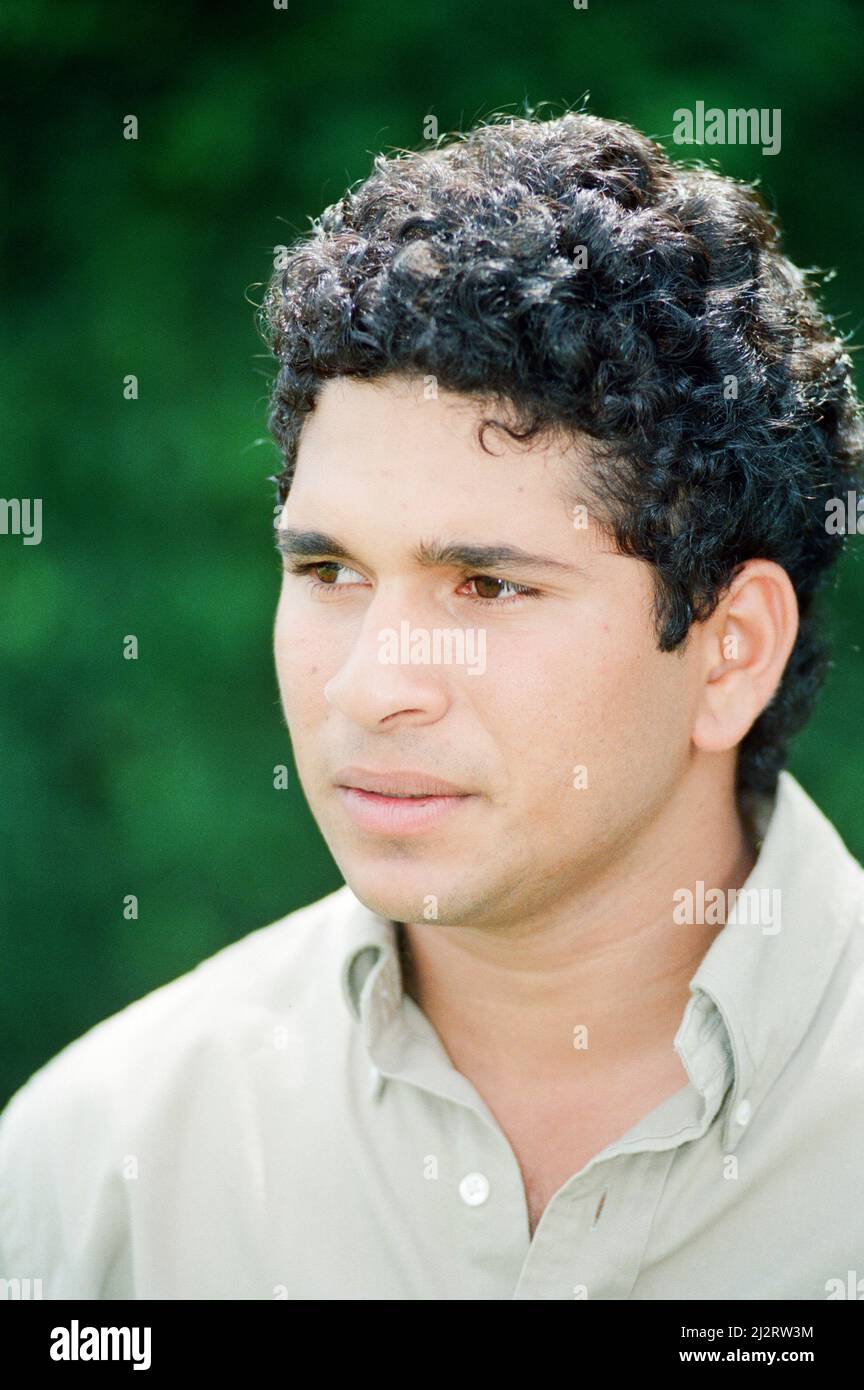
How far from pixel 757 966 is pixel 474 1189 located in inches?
22.4

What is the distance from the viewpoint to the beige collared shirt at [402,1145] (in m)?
2.24

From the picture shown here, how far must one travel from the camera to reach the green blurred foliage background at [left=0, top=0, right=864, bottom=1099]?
11.5 feet


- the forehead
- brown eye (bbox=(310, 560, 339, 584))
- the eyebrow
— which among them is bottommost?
the eyebrow

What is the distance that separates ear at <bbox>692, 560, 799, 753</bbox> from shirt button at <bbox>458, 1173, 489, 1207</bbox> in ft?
2.58

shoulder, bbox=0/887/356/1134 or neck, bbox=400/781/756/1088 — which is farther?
shoulder, bbox=0/887/356/1134

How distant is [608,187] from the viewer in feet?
7.79

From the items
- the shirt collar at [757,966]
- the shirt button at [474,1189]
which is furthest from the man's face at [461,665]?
the shirt button at [474,1189]

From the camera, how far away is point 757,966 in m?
2.33

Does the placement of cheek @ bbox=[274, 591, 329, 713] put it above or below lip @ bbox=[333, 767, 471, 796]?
above

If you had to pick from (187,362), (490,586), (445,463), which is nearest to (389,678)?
(490,586)

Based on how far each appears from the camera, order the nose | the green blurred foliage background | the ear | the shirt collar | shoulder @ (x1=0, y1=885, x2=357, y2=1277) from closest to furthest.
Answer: the nose < the shirt collar < the ear < shoulder @ (x1=0, y1=885, x2=357, y2=1277) < the green blurred foliage background

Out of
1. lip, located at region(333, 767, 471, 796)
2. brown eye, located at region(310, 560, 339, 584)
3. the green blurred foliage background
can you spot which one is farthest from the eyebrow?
the green blurred foliage background

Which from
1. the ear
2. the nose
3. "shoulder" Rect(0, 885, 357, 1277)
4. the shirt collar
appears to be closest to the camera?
the nose

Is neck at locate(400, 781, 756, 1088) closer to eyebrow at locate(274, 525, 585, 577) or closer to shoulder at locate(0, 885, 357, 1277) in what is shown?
shoulder at locate(0, 885, 357, 1277)
